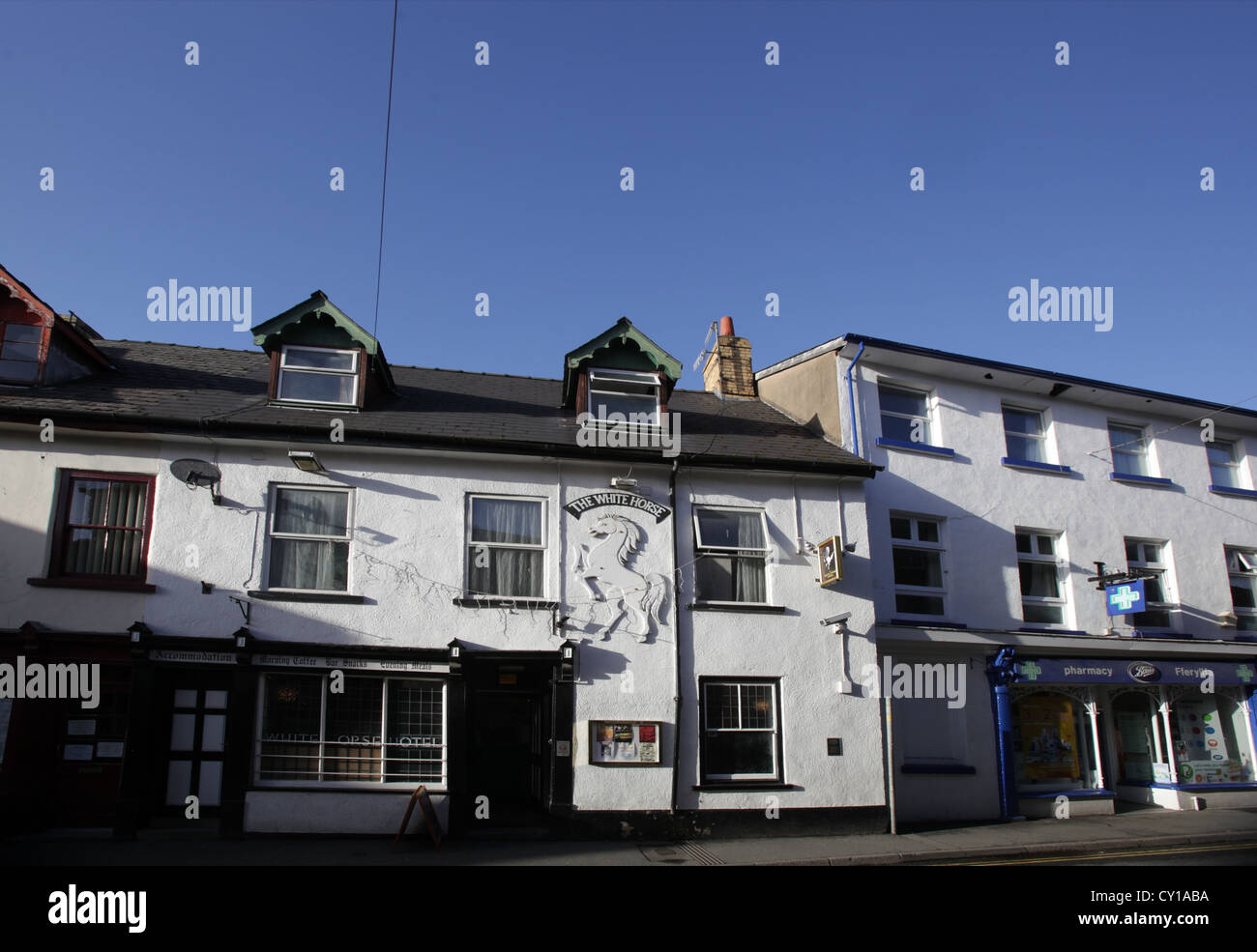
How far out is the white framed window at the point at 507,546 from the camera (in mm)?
13359

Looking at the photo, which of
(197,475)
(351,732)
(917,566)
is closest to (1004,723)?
(917,566)

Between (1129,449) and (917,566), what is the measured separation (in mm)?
7218

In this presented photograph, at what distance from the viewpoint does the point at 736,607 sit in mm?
13828

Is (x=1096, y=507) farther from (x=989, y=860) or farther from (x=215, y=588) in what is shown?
(x=215, y=588)

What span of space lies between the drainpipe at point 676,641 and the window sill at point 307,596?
485cm

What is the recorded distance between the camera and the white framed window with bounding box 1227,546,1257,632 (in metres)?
19.4

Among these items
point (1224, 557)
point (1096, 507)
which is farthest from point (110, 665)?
point (1224, 557)

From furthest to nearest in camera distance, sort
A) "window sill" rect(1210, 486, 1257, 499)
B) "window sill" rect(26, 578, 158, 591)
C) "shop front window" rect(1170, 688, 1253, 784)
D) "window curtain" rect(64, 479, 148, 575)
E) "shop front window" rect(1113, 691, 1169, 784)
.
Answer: "window sill" rect(1210, 486, 1257, 499)
"shop front window" rect(1170, 688, 1253, 784)
"shop front window" rect(1113, 691, 1169, 784)
"window curtain" rect(64, 479, 148, 575)
"window sill" rect(26, 578, 158, 591)

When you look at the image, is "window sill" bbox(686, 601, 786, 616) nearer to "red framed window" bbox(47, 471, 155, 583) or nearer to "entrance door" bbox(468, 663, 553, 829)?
"entrance door" bbox(468, 663, 553, 829)

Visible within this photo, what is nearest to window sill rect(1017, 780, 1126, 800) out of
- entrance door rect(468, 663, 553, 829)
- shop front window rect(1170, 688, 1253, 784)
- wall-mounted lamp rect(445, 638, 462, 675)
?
shop front window rect(1170, 688, 1253, 784)

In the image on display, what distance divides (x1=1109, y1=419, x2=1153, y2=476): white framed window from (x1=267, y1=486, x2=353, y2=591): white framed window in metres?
16.6

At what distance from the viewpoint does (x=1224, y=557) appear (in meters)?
19.4

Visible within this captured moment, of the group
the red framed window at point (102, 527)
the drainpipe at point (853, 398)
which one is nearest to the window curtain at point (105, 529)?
the red framed window at point (102, 527)
